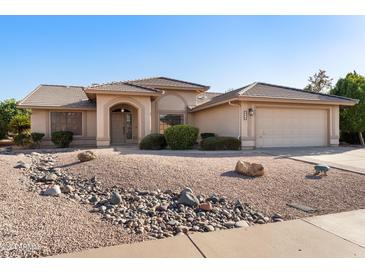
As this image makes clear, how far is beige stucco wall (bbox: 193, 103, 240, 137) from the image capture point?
1511 cm

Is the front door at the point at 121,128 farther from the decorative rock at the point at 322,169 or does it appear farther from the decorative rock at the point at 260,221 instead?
the decorative rock at the point at 260,221

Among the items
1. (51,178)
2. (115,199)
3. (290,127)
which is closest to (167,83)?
(290,127)

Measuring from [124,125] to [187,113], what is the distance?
16.7 ft

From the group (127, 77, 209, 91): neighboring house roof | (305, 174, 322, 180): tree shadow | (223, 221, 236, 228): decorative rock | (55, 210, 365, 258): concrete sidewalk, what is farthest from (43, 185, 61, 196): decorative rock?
(127, 77, 209, 91): neighboring house roof

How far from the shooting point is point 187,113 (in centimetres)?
2041

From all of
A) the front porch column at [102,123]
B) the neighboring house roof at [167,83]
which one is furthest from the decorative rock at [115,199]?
the neighboring house roof at [167,83]

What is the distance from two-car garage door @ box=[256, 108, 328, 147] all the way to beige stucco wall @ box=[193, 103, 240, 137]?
1.33m

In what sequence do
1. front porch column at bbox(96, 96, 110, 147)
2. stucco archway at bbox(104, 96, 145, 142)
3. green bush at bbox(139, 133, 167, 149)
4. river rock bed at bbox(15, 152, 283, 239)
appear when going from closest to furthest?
river rock bed at bbox(15, 152, 283, 239) → green bush at bbox(139, 133, 167, 149) → front porch column at bbox(96, 96, 110, 147) → stucco archway at bbox(104, 96, 145, 142)

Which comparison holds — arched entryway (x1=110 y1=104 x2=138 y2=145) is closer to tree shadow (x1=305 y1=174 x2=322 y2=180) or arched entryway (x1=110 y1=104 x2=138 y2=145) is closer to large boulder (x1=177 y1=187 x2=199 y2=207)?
tree shadow (x1=305 y1=174 x2=322 y2=180)

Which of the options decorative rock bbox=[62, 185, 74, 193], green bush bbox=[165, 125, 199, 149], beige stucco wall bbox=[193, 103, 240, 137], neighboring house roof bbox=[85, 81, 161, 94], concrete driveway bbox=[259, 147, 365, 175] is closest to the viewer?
decorative rock bbox=[62, 185, 74, 193]

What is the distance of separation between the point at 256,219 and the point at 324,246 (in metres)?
1.30

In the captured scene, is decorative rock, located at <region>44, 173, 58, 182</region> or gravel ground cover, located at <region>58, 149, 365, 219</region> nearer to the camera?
gravel ground cover, located at <region>58, 149, 365, 219</region>

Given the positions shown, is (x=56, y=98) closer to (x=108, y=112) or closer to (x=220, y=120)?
(x=108, y=112)

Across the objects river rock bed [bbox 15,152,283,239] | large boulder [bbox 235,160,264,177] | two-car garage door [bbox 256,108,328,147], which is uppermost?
two-car garage door [bbox 256,108,328,147]
